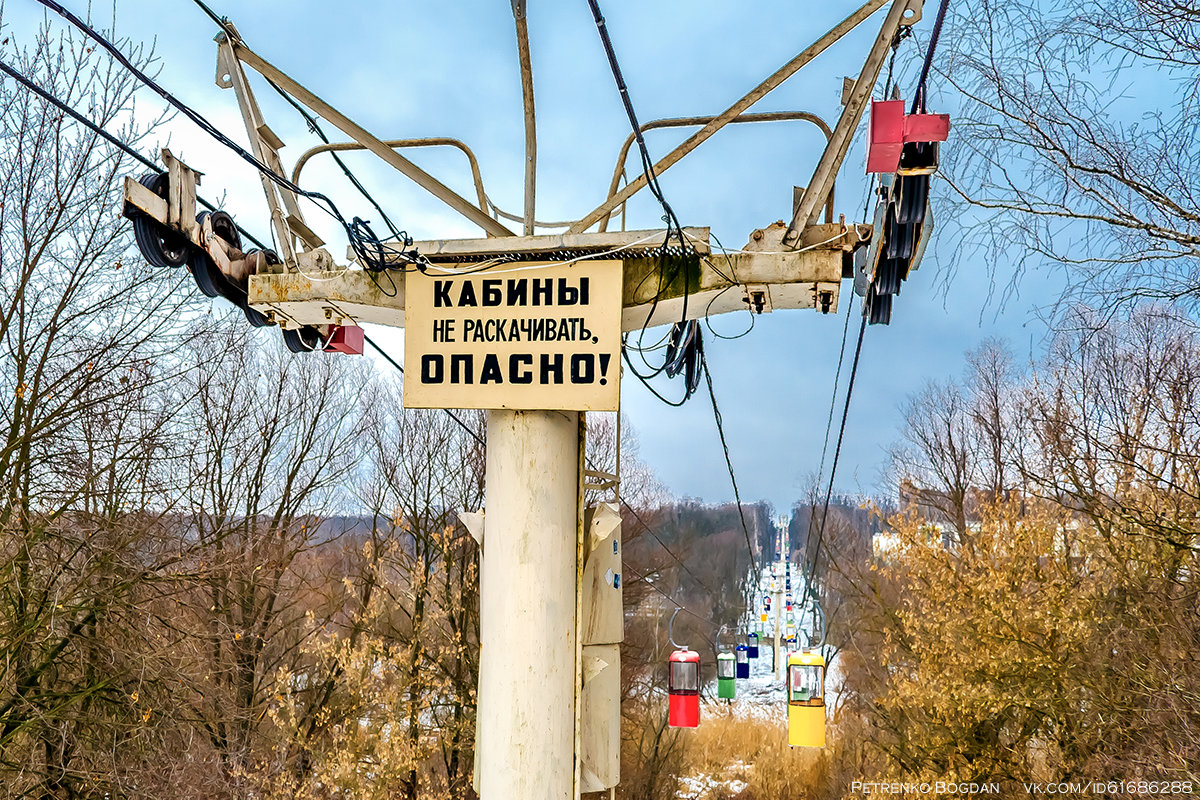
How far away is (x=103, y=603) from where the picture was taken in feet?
29.3

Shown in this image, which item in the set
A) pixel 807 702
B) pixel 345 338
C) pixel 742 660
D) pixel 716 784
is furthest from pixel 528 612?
pixel 716 784

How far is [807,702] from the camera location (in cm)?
1055

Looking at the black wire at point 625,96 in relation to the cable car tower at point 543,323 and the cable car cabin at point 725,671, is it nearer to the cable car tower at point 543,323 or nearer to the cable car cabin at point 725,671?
the cable car tower at point 543,323

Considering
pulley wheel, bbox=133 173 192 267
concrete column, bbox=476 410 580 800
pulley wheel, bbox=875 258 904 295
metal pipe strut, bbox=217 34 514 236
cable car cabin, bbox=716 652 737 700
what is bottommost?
cable car cabin, bbox=716 652 737 700

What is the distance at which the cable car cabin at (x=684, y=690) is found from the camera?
9523 mm

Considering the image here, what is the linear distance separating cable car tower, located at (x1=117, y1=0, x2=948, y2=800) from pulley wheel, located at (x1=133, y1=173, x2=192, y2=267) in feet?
0.03

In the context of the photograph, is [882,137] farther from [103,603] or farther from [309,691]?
[309,691]

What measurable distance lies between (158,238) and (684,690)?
7.38 meters

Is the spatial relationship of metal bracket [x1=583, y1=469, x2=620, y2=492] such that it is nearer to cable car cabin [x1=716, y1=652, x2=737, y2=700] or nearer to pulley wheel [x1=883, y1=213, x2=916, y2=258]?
pulley wheel [x1=883, y1=213, x2=916, y2=258]

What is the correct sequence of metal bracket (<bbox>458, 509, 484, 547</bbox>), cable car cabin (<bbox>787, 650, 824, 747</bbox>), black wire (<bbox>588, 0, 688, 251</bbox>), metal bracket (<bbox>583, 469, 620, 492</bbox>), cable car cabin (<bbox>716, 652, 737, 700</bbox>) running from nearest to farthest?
black wire (<bbox>588, 0, 688, 251</bbox>) < metal bracket (<bbox>458, 509, 484, 547</bbox>) < metal bracket (<bbox>583, 469, 620, 492</bbox>) < cable car cabin (<bbox>787, 650, 824, 747</bbox>) < cable car cabin (<bbox>716, 652, 737, 700</bbox>)

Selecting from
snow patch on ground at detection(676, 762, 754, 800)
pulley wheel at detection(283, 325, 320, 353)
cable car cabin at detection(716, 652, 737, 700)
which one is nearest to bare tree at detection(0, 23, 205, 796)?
pulley wheel at detection(283, 325, 320, 353)

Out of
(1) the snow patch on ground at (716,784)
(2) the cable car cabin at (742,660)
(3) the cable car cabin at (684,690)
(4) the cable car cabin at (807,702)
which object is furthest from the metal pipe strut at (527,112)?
(1) the snow patch on ground at (716,784)

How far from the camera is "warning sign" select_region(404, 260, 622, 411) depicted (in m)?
4.42

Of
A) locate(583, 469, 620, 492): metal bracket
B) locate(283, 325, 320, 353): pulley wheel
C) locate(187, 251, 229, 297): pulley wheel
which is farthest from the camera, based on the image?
locate(283, 325, 320, 353): pulley wheel
